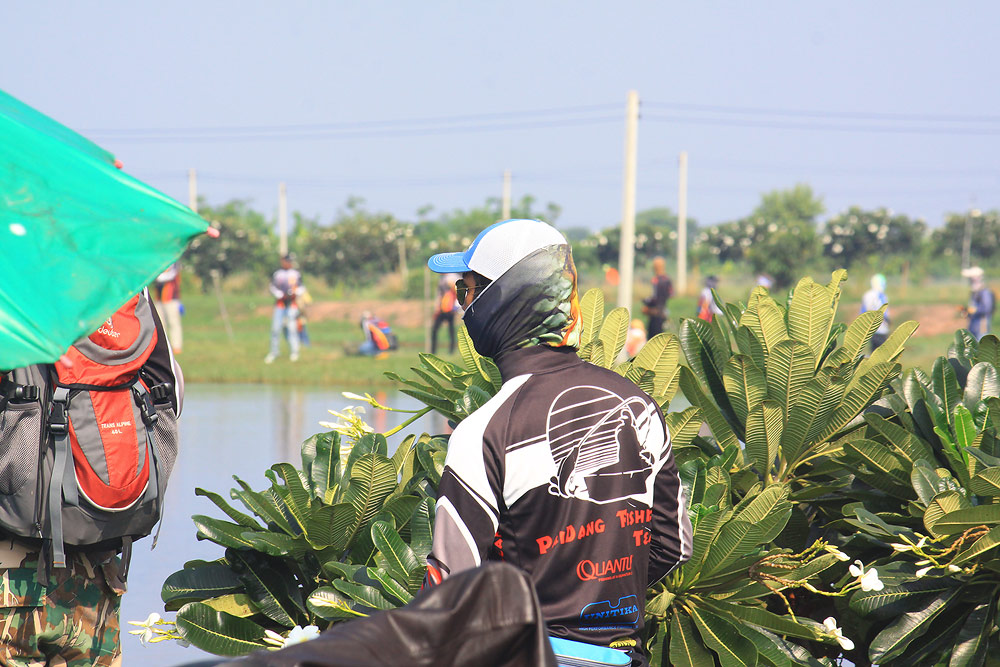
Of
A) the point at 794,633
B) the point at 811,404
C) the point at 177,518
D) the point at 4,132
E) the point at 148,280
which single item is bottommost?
the point at 177,518

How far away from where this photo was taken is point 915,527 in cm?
315

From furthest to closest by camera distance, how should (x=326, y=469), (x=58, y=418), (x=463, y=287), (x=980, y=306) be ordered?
(x=980, y=306), (x=326, y=469), (x=58, y=418), (x=463, y=287)

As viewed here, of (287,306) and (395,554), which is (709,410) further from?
(287,306)

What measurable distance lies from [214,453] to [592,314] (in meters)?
7.01

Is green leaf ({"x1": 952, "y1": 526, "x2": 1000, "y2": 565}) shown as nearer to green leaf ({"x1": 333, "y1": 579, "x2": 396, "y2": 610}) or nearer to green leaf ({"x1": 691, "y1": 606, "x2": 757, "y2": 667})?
green leaf ({"x1": 691, "y1": 606, "x2": 757, "y2": 667})

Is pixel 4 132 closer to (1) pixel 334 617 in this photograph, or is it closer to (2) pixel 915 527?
(1) pixel 334 617

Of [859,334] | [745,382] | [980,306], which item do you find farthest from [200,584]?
[980,306]

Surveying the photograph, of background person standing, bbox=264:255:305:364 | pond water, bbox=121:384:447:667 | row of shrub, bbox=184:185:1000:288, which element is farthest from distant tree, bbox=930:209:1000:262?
pond water, bbox=121:384:447:667

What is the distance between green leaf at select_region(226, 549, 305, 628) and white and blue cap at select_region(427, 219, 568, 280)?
4.01 feet

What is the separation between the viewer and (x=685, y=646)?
111 inches

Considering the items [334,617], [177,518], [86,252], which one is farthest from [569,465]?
[177,518]

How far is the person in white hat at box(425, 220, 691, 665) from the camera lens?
2.09 meters

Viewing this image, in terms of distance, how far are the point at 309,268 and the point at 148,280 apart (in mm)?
46853

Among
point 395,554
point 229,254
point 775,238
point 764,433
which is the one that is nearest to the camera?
point 395,554
